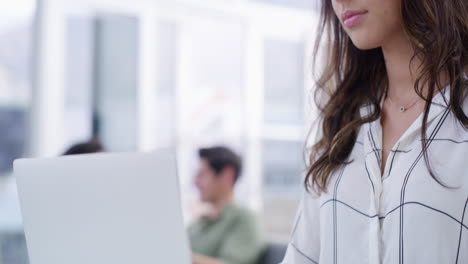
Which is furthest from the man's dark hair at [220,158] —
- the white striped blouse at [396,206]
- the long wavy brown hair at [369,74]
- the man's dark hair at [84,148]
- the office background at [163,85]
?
the white striped blouse at [396,206]

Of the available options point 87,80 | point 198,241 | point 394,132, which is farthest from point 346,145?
point 87,80

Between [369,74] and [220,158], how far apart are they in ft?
6.43

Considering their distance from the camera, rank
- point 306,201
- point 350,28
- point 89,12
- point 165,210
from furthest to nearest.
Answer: point 89,12
point 306,201
point 350,28
point 165,210

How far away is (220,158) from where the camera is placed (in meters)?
3.07

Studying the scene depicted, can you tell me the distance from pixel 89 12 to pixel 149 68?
0.51m

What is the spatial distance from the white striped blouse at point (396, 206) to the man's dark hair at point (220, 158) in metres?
1.95

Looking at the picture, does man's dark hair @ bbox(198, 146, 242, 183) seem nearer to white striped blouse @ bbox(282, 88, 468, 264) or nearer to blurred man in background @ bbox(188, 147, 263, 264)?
blurred man in background @ bbox(188, 147, 263, 264)

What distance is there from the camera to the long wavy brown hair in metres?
0.93

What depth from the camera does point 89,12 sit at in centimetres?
347

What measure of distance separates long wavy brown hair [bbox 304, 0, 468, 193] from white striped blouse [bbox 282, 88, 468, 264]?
2 cm

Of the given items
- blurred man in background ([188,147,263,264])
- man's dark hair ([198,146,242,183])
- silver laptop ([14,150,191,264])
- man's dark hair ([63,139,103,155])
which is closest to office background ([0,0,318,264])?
blurred man in background ([188,147,263,264])

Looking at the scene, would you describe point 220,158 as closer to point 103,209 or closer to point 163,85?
point 163,85

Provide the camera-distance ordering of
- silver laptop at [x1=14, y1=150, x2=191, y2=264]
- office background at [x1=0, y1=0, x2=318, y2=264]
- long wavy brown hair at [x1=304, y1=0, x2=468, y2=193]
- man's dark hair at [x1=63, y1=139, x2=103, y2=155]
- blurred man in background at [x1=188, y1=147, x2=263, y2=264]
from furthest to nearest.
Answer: office background at [x1=0, y1=0, x2=318, y2=264] → blurred man in background at [x1=188, y1=147, x2=263, y2=264] → man's dark hair at [x1=63, y1=139, x2=103, y2=155] → long wavy brown hair at [x1=304, y1=0, x2=468, y2=193] → silver laptop at [x1=14, y1=150, x2=191, y2=264]

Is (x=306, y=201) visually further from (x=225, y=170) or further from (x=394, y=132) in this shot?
(x=225, y=170)
